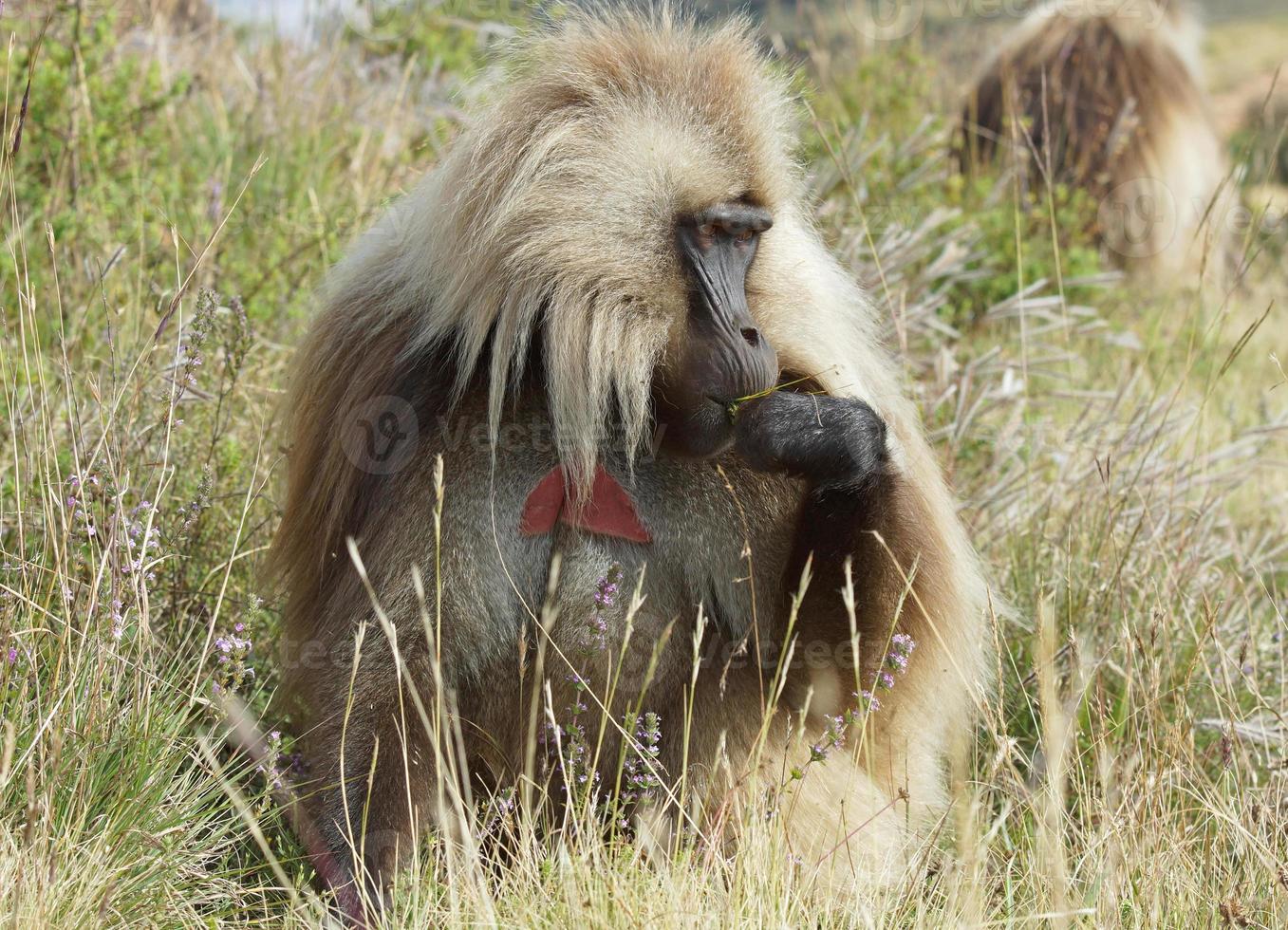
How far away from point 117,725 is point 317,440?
0.70 metres

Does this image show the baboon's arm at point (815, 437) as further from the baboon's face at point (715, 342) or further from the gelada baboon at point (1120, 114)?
the gelada baboon at point (1120, 114)

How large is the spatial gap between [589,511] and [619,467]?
0.36 feet

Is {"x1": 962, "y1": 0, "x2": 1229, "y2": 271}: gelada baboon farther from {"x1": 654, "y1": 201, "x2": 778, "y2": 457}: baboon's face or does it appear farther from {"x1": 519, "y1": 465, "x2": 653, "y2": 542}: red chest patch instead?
{"x1": 519, "y1": 465, "x2": 653, "y2": 542}: red chest patch

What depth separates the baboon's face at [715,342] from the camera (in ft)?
8.59

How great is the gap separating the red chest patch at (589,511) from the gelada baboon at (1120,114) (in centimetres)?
432

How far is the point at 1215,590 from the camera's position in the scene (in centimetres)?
364

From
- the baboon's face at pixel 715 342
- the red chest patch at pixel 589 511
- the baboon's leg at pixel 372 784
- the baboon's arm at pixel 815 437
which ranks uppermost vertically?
the baboon's face at pixel 715 342

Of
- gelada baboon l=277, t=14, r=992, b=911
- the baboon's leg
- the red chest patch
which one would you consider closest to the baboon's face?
gelada baboon l=277, t=14, r=992, b=911

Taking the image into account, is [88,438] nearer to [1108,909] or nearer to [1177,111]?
[1108,909]

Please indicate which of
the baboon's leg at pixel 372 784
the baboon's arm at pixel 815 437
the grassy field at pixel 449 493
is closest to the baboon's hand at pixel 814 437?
the baboon's arm at pixel 815 437

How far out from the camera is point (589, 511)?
9.19 feet

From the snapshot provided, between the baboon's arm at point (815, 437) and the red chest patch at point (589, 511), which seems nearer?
the baboon's arm at point (815, 437)

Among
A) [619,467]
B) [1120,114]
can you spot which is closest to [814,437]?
[619,467]

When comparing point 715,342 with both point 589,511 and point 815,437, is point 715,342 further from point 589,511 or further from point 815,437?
point 589,511
